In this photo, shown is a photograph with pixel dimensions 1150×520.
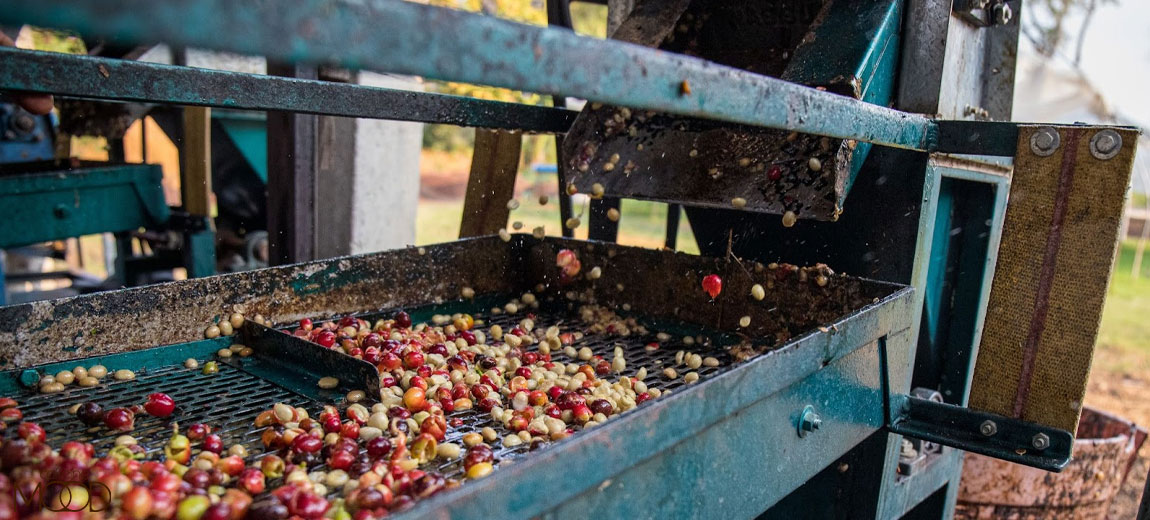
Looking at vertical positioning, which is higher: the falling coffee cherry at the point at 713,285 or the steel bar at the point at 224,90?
the steel bar at the point at 224,90

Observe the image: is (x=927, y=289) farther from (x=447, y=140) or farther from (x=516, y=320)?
(x=447, y=140)

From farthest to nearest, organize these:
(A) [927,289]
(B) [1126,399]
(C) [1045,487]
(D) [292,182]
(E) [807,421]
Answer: (B) [1126,399], (D) [292,182], (C) [1045,487], (A) [927,289], (E) [807,421]

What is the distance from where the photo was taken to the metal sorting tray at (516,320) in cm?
130

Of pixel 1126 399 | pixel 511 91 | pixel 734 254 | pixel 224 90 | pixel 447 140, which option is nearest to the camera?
pixel 224 90

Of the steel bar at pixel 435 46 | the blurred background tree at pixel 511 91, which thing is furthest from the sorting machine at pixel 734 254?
the blurred background tree at pixel 511 91

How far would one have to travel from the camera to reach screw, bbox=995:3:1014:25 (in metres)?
2.57

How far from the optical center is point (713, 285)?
2639 millimetres

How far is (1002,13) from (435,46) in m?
2.44

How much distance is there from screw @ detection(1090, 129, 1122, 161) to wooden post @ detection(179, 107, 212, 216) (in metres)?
4.40

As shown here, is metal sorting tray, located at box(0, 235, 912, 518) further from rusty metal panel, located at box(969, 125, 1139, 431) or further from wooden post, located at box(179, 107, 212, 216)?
wooden post, located at box(179, 107, 212, 216)

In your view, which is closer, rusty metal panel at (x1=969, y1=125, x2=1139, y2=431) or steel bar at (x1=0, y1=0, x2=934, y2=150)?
steel bar at (x1=0, y1=0, x2=934, y2=150)

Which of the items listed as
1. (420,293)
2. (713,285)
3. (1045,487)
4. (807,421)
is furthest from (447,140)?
(807,421)

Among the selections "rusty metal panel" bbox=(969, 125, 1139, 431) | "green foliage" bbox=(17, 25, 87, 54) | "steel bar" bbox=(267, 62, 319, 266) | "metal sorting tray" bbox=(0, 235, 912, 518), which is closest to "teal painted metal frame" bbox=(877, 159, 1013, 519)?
"rusty metal panel" bbox=(969, 125, 1139, 431)

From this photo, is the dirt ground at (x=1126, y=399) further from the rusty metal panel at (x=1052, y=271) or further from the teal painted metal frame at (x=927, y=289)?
the rusty metal panel at (x=1052, y=271)
